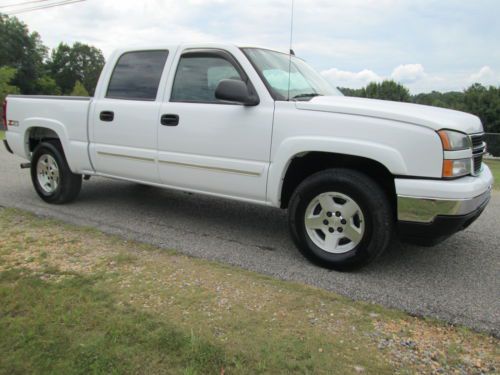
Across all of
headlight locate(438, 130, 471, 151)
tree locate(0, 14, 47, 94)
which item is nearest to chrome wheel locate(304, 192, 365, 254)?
headlight locate(438, 130, 471, 151)

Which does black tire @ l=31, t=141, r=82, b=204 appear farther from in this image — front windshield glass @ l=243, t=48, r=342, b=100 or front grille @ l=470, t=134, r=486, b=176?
front grille @ l=470, t=134, r=486, b=176

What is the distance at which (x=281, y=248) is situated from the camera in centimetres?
435

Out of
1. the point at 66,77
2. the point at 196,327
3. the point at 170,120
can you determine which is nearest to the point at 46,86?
the point at 66,77

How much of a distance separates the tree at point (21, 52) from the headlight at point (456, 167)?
8628 cm

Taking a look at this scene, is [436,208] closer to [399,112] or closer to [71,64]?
[399,112]

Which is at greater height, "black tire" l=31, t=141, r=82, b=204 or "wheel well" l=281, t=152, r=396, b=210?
"wheel well" l=281, t=152, r=396, b=210

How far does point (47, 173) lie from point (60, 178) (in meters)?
0.32

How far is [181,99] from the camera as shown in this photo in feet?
14.9

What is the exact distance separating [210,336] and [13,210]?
3.79 m

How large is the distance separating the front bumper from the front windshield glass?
4.42 feet

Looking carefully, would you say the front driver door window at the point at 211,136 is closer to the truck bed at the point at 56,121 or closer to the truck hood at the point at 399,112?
the truck hood at the point at 399,112

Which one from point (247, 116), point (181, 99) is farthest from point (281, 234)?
point (181, 99)

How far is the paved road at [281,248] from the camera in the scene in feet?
10.8

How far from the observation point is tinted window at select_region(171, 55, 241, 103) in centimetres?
434
